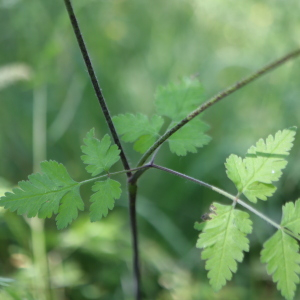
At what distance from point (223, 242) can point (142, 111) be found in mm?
1398

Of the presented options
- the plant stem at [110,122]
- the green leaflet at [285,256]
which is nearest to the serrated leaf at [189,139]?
the plant stem at [110,122]

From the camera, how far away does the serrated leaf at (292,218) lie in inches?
28.6

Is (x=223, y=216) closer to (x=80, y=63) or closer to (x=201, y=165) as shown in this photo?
(x=201, y=165)

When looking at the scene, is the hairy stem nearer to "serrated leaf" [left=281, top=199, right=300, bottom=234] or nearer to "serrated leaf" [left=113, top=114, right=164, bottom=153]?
"serrated leaf" [left=113, top=114, right=164, bottom=153]

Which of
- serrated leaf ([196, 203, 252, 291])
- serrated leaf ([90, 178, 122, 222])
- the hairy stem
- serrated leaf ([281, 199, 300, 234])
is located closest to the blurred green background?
the hairy stem

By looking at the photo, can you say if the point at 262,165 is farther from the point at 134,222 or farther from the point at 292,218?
the point at 134,222

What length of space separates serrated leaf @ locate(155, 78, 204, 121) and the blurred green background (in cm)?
58

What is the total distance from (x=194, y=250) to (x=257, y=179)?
91 centimetres

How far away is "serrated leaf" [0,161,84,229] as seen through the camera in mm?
726

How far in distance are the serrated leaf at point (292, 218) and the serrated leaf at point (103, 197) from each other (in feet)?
1.01

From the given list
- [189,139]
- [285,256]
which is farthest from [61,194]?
[285,256]

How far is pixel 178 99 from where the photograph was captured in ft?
3.13

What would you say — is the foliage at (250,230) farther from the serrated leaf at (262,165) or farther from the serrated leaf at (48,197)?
the serrated leaf at (48,197)

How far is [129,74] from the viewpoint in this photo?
226 centimetres
